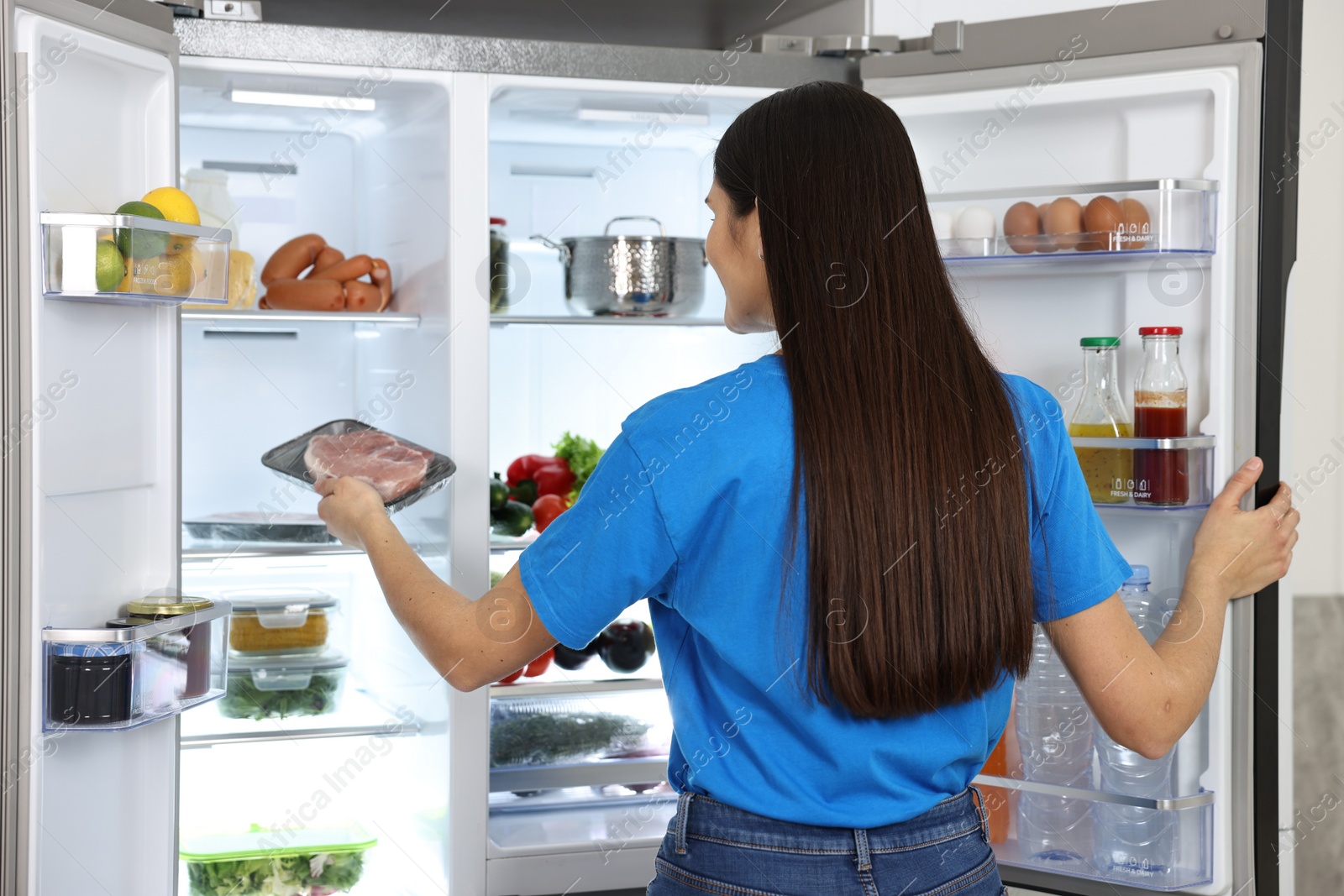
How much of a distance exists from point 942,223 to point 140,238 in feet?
3.40

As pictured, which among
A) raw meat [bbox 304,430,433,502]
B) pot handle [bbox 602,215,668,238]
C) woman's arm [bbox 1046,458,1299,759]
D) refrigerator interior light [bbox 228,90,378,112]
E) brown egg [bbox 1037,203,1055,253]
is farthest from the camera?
pot handle [bbox 602,215,668,238]

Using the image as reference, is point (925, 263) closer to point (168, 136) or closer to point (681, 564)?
point (681, 564)

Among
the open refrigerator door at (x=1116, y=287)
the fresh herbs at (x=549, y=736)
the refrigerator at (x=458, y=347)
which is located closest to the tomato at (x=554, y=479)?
the refrigerator at (x=458, y=347)

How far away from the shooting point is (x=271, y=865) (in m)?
1.78

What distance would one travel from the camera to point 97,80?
136 cm

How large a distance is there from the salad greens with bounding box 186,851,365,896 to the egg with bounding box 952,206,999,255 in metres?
1.33

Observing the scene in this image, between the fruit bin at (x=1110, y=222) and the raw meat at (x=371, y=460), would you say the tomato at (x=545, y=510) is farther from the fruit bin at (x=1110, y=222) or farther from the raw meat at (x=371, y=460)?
the fruit bin at (x=1110, y=222)

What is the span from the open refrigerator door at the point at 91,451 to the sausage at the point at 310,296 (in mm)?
400

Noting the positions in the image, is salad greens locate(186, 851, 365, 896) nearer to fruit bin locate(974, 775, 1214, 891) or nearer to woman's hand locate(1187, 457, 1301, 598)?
fruit bin locate(974, 775, 1214, 891)

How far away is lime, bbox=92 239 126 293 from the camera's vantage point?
1261mm

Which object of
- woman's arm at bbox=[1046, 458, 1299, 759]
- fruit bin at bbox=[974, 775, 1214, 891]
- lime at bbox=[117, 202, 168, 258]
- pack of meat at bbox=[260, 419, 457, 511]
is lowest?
fruit bin at bbox=[974, 775, 1214, 891]

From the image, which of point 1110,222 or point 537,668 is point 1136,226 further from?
point 537,668

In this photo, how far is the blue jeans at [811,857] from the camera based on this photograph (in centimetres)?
98

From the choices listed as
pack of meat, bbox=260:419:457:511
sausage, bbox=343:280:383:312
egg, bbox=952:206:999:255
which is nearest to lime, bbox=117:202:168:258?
pack of meat, bbox=260:419:457:511
